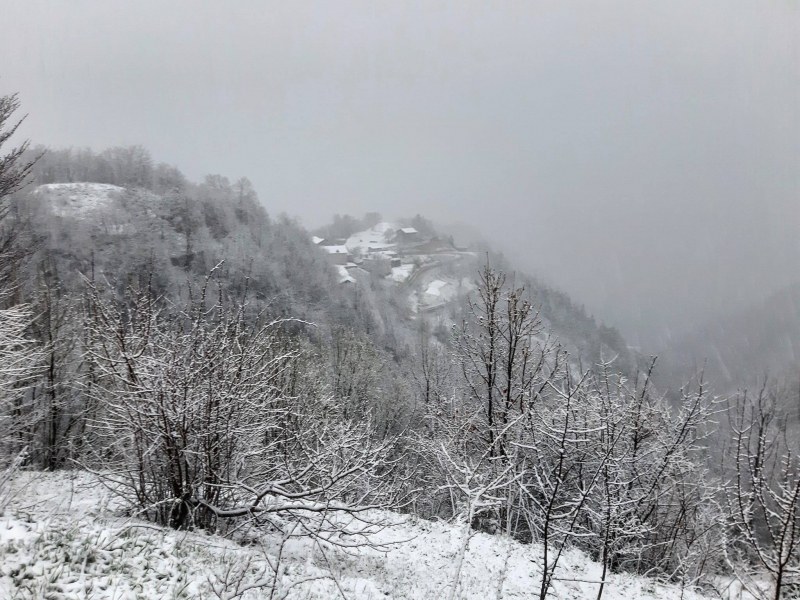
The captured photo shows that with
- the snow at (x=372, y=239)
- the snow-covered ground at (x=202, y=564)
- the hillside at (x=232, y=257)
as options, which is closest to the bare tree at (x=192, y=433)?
the snow-covered ground at (x=202, y=564)

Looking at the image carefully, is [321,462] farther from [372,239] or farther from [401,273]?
[372,239]

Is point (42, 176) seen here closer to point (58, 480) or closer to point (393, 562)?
point (58, 480)

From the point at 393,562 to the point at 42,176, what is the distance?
9435cm

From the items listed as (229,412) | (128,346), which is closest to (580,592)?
(229,412)

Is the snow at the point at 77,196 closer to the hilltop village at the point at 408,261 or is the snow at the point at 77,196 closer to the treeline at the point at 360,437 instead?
the hilltop village at the point at 408,261

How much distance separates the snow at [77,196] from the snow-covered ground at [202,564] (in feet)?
227

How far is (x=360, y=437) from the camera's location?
7047 mm

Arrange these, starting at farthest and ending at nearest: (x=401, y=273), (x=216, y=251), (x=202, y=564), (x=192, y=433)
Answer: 1. (x=401, y=273)
2. (x=216, y=251)
3. (x=192, y=433)
4. (x=202, y=564)

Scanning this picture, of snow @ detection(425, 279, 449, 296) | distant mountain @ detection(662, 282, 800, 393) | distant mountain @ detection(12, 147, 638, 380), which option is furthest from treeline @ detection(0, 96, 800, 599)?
distant mountain @ detection(662, 282, 800, 393)

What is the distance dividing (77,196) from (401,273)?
7516 cm

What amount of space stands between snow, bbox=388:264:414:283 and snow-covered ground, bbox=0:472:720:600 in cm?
10691

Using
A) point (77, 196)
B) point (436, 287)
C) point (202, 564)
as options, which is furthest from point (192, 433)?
point (436, 287)

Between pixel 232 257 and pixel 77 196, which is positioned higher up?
pixel 77 196

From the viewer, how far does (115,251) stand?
191ft
